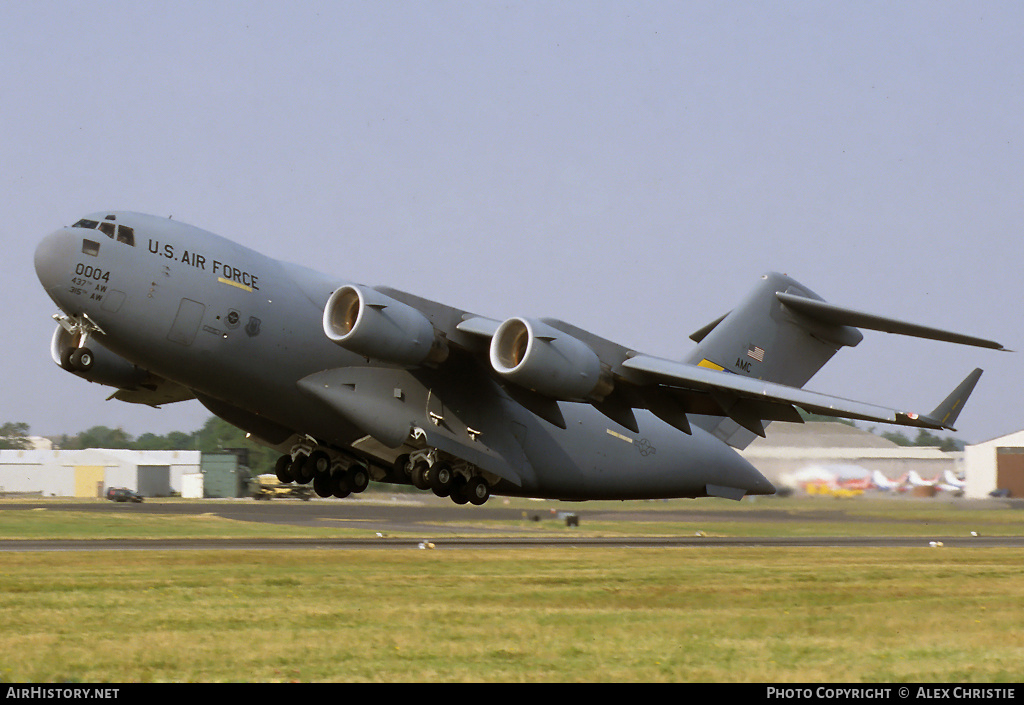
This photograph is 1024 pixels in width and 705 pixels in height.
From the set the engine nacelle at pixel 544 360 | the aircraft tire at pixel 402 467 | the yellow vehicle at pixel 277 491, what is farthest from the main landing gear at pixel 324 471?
the yellow vehicle at pixel 277 491

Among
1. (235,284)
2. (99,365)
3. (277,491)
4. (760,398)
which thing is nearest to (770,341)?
Result: (760,398)

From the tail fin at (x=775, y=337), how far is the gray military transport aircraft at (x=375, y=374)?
1.16 metres

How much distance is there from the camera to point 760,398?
55.3 feet

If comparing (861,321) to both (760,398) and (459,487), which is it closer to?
(760,398)

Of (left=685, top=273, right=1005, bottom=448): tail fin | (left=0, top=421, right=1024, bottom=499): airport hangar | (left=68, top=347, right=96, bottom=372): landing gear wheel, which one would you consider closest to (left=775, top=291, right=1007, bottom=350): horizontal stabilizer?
(left=685, top=273, right=1005, bottom=448): tail fin

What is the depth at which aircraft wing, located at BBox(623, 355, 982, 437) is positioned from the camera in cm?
1617

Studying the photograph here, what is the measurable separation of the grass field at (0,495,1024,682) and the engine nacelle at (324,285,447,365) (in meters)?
3.14

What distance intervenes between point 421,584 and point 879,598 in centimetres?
579

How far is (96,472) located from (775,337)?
196 ft

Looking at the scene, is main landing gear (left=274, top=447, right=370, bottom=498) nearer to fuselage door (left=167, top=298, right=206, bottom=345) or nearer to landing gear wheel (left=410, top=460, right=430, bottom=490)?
landing gear wheel (left=410, top=460, right=430, bottom=490)

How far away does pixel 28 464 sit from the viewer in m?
74.4

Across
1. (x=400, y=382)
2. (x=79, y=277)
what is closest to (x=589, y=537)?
(x=400, y=382)

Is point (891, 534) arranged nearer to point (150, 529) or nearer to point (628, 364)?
point (628, 364)

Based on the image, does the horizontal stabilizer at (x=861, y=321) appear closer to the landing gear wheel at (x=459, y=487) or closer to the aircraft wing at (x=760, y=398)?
the aircraft wing at (x=760, y=398)
